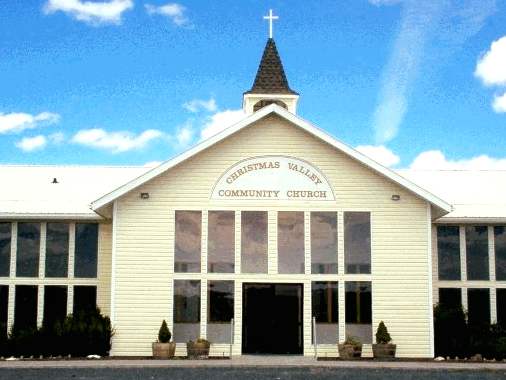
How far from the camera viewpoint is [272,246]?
23.5m

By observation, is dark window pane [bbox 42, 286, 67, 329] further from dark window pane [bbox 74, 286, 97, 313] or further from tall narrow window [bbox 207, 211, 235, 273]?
tall narrow window [bbox 207, 211, 235, 273]

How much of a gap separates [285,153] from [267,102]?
21.9ft

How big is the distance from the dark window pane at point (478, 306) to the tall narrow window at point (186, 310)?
8534mm

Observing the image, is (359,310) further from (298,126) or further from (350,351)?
(298,126)

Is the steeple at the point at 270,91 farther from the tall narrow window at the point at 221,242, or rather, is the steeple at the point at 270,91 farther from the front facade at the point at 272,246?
the tall narrow window at the point at 221,242

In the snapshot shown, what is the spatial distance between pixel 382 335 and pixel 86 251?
9.36 metres

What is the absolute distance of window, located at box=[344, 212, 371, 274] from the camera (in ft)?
77.4

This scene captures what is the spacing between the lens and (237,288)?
23.5 m

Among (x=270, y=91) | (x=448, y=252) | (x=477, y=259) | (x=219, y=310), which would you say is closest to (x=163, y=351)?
(x=219, y=310)

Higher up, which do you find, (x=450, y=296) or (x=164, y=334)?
(x=450, y=296)

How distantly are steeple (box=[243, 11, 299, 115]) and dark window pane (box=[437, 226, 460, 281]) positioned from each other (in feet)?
23.6

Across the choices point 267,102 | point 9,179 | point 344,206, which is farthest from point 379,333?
point 9,179

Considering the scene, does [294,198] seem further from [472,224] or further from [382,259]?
[472,224]

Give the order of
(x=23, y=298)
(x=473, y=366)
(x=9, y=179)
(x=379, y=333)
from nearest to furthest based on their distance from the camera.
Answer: (x=473, y=366) < (x=379, y=333) < (x=23, y=298) < (x=9, y=179)
